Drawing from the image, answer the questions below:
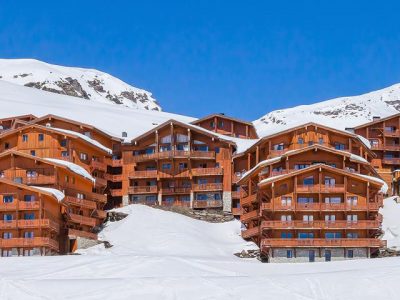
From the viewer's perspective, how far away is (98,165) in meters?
88.1

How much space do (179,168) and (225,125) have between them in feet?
58.2

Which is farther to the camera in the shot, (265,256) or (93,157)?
(93,157)

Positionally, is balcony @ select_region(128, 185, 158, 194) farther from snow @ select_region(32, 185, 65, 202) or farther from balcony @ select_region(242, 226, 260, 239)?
balcony @ select_region(242, 226, 260, 239)

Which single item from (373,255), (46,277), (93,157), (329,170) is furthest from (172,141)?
(46,277)

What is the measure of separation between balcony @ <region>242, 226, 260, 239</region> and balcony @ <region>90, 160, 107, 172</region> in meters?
17.4

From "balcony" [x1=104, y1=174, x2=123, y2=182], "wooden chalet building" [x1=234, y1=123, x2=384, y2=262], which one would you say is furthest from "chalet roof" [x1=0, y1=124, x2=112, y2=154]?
"wooden chalet building" [x1=234, y1=123, x2=384, y2=262]

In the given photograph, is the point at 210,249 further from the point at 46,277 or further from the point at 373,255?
the point at 46,277

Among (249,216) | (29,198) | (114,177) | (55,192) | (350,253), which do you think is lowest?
(350,253)

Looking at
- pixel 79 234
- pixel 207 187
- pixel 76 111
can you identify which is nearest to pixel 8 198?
pixel 79 234

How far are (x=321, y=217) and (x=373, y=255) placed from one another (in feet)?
16.4

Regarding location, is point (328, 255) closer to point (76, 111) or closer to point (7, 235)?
point (7, 235)

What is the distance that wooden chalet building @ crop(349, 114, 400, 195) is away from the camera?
322 feet

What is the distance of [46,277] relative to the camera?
5366cm

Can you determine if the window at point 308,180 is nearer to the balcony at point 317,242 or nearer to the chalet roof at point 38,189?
the balcony at point 317,242
